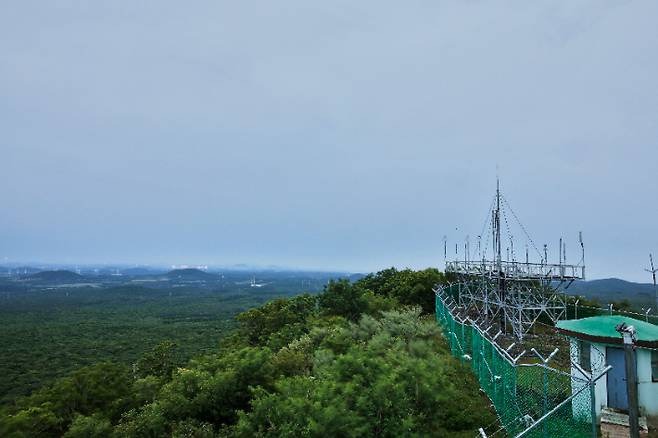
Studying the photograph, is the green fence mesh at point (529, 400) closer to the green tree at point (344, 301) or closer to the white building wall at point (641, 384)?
the white building wall at point (641, 384)

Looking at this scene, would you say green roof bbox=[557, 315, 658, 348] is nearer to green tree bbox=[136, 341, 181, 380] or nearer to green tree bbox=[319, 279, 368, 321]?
green tree bbox=[319, 279, 368, 321]

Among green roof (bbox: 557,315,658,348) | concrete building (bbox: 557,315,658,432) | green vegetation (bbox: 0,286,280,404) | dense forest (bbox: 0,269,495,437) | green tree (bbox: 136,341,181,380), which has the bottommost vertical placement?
green vegetation (bbox: 0,286,280,404)

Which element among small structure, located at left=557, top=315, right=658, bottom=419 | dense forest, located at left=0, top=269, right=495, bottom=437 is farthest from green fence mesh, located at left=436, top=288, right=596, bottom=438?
dense forest, located at left=0, top=269, right=495, bottom=437

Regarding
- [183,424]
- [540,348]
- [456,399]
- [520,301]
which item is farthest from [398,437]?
[520,301]

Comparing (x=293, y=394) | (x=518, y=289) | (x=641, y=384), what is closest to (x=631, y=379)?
(x=641, y=384)

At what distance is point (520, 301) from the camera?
27234mm

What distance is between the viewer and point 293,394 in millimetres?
11969

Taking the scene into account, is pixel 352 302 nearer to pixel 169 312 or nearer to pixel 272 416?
pixel 272 416

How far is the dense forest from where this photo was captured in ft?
35.2

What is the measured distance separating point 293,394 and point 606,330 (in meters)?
8.57

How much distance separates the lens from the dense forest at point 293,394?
1073 cm

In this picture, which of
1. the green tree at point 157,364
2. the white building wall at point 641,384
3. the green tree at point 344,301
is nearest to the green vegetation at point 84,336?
the green tree at point 157,364

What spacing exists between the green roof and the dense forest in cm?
375

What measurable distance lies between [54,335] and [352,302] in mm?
75745
